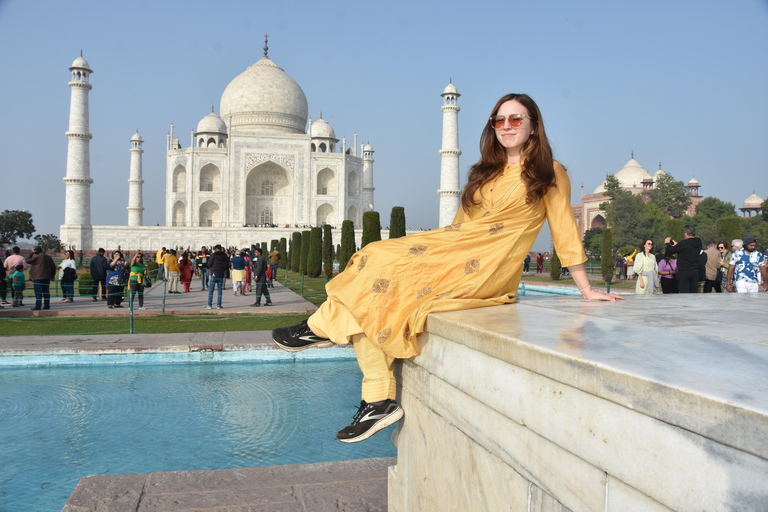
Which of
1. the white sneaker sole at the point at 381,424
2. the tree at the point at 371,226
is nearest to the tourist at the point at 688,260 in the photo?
the white sneaker sole at the point at 381,424

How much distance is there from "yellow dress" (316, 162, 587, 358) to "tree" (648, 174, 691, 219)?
35.7 metres

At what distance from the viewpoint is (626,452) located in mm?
806

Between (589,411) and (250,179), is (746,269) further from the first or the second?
(250,179)

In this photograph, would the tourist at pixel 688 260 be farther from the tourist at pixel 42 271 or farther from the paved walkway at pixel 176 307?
the tourist at pixel 42 271

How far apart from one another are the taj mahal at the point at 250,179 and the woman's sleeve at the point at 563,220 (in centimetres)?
2605

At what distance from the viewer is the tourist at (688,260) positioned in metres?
6.29

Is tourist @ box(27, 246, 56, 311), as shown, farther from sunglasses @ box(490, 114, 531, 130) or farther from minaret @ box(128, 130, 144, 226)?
minaret @ box(128, 130, 144, 226)

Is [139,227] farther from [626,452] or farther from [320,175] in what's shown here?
[626,452]

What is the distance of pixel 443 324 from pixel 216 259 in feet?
24.5

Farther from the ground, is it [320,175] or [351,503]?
[320,175]

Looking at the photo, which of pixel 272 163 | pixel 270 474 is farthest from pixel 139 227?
pixel 270 474

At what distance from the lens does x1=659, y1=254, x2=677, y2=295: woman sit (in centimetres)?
689

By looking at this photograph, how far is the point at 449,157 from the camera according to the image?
2769cm

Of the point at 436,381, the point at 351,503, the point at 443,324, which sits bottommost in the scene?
the point at 351,503
